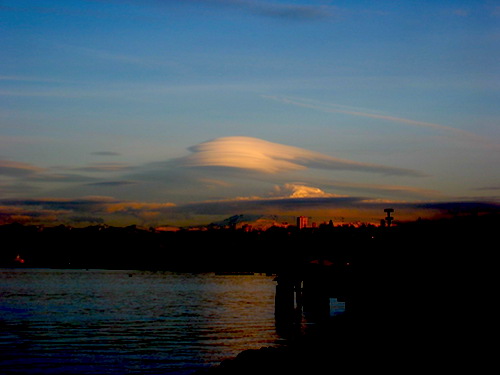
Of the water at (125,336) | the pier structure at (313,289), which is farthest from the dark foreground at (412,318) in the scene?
the water at (125,336)

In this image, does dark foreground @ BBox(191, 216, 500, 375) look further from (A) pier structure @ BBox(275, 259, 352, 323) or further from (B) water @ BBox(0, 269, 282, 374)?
(B) water @ BBox(0, 269, 282, 374)

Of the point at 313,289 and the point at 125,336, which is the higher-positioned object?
the point at 313,289

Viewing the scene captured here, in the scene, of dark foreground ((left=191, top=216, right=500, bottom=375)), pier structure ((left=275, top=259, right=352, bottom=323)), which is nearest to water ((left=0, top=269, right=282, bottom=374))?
pier structure ((left=275, top=259, right=352, bottom=323))

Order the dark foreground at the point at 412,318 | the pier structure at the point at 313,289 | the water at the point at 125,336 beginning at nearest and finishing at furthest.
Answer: the dark foreground at the point at 412,318 < the water at the point at 125,336 < the pier structure at the point at 313,289

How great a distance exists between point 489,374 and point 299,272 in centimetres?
4720

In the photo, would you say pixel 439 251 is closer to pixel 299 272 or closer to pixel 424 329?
pixel 424 329

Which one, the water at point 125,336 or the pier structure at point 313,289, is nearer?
the water at point 125,336

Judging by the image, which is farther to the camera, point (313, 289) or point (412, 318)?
point (313, 289)

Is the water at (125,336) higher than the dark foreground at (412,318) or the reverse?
the reverse

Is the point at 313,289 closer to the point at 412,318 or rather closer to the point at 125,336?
the point at 125,336

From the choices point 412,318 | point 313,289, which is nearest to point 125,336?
point 412,318

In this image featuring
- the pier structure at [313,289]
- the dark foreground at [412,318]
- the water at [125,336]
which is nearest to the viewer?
the dark foreground at [412,318]

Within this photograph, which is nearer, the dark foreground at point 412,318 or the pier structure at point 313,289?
the dark foreground at point 412,318

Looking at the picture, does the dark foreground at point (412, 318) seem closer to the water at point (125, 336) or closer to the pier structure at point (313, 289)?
the pier structure at point (313, 289)
